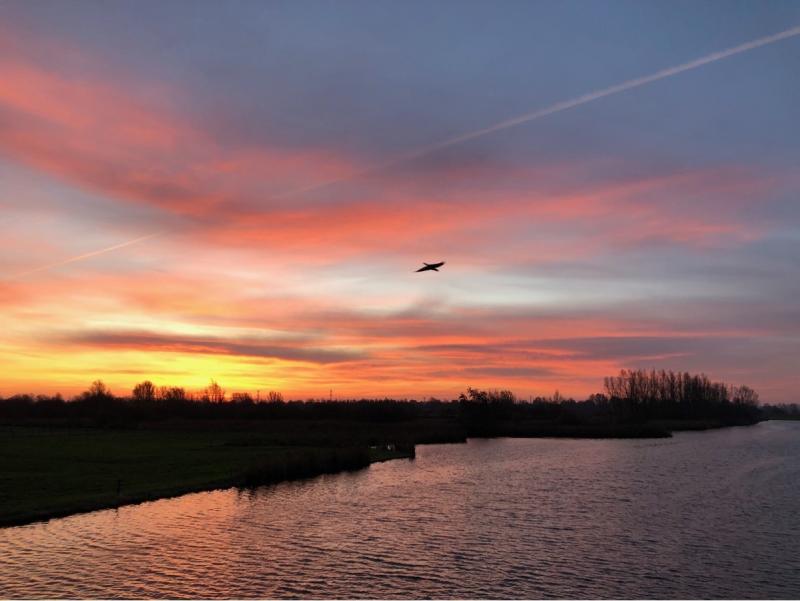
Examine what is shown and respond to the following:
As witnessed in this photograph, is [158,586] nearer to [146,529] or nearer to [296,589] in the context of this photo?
[296,589]

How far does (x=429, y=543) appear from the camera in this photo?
2972 centimetres

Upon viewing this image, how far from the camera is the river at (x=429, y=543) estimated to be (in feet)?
75.9

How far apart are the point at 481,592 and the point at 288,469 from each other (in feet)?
109

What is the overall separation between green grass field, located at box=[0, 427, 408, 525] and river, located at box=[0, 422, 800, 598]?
7.71 ft

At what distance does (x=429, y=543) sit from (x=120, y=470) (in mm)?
33448

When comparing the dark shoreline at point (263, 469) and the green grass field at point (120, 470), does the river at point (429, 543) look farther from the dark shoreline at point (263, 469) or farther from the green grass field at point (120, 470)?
the green grass field at point (120, 470)

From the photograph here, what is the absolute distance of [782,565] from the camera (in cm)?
2667

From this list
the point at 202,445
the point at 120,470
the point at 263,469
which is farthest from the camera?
the point at 202,445

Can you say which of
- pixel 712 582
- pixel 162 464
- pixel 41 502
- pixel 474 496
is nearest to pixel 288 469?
pixel 162 464

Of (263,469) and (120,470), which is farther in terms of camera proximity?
(120,470)

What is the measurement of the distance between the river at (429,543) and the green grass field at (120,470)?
235 cm

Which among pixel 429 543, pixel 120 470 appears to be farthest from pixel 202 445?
pixel 429 543

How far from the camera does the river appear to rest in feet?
75.9

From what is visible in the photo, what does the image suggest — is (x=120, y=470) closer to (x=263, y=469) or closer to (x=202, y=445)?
(x=263, y=469)
